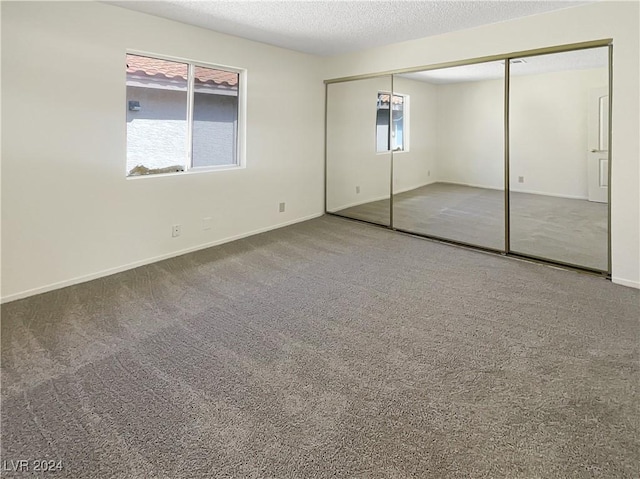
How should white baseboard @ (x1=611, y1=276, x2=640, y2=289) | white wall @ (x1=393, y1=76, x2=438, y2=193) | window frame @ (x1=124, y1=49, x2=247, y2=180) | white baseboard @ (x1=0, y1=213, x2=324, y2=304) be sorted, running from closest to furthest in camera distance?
white baseboard @ (x1=0, y1=213, x2=324, y2=304) → white baseboard @ (x1=611, y1=276, x2=640, y2=289) → window frame @ (x1=124, y1=49, x2=247, y2=180) → white wall @ (x1=393, y1=76, x2=438, y2=193)

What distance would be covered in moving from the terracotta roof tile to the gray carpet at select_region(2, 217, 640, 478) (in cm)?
196

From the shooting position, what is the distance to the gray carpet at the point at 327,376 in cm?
152

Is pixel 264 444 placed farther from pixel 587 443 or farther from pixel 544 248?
pixel 544 248

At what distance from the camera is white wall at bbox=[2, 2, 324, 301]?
2930 mm

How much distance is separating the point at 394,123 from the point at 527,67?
1611 mm

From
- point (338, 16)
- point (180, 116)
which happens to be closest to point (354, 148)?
point (338, 16)

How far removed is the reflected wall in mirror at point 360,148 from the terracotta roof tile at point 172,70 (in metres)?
1.61

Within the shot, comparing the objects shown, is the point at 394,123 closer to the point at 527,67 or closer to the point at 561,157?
the point at 527,67

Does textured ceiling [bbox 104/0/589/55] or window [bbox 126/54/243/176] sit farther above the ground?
textured ceiling [bbox 104/0/589/55]

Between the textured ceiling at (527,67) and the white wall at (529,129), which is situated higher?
the textured ceiling at (527,67)

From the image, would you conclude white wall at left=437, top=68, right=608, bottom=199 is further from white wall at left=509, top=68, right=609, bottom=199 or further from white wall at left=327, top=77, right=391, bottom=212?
white wall at left=327, top=77, right=391, bottom=212

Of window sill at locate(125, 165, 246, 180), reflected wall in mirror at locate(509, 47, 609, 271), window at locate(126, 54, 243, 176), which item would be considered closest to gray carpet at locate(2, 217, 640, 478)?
reflected wall in mirror at locate(509, 47, 609, 271)

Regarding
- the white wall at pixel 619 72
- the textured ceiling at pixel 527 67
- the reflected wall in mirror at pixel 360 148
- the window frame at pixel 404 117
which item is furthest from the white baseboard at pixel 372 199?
the white wall at pixel 619 72

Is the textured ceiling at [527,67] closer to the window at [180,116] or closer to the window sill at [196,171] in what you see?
the window at [180,116]
